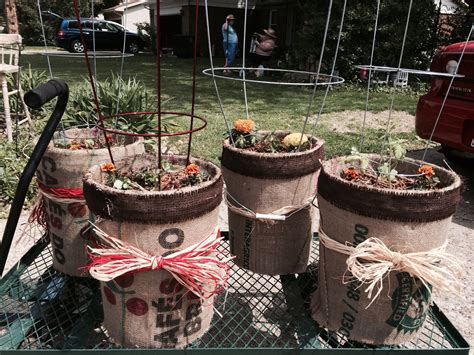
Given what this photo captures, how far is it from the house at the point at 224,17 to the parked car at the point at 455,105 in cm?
1301

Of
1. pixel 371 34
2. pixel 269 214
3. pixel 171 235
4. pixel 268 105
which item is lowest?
pixel 268 105

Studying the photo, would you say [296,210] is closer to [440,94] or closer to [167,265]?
[167,265]

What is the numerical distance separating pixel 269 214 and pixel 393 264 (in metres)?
0.56

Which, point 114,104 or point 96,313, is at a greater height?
point 114,104

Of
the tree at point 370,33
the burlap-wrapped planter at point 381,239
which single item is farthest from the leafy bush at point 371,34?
the burlap-wrapped planter at point 381,239

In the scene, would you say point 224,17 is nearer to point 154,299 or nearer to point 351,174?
point 351,174

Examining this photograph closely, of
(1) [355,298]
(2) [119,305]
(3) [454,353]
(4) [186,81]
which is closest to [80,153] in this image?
(2) [119,305]

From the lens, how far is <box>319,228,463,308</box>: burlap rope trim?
129 cm

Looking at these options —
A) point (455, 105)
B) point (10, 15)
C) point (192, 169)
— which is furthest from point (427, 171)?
point (10, 15)

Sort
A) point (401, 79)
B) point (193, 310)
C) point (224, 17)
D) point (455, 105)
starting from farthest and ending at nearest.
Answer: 1. point (224, 17)
2. point (401, 79)
3. point (455, 105)
4. point (193, 310)

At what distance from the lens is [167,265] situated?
51.5 inches

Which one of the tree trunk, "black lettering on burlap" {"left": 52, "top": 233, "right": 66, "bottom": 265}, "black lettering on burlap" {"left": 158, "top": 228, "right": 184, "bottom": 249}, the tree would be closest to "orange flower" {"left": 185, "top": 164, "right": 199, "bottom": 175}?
"black lettering on burlap" {"left": 158, "top": 228, "right": 184, "bottom": 249}

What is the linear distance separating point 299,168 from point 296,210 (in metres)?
0.19

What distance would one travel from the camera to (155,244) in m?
1.32
